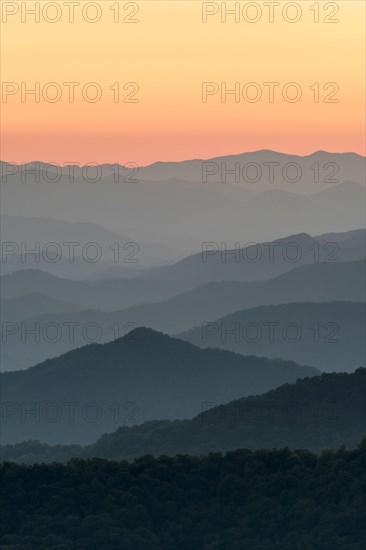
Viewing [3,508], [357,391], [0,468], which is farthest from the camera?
[357,391]

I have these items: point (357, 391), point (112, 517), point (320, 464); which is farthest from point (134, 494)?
point (357, 391)

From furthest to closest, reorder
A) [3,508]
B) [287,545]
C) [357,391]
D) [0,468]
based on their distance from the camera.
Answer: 1. [357,391]
2. [0,468]
3. [3,508]
4. [287,545]

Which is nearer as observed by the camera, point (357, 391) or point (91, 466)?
point (91, 466)

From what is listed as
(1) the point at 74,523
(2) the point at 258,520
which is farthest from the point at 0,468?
(2) the point at 258,520

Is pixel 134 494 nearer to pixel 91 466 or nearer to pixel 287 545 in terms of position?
pixel 91 466

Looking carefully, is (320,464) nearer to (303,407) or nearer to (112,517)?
(112,517)

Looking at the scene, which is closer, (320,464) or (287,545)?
(287,545)
